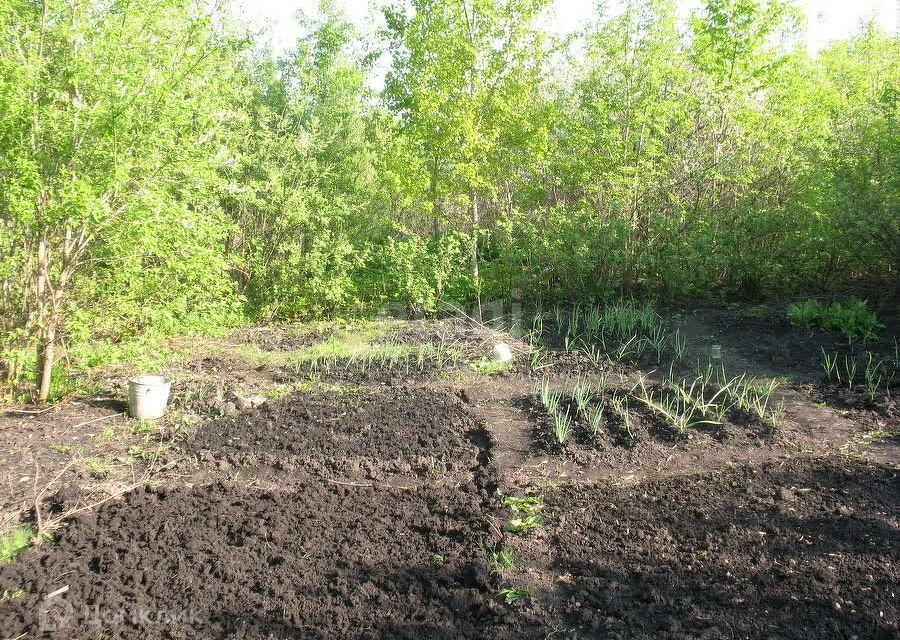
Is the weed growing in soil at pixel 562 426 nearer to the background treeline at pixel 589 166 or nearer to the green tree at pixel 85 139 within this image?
the green tree at pixel 85 139

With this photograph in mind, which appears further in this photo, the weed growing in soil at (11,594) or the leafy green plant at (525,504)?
the leafy green plant at (525,504)

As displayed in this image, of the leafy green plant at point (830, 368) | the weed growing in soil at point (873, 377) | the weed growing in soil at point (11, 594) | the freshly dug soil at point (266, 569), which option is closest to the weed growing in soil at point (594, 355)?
the leafy green plant at point (830, 368)

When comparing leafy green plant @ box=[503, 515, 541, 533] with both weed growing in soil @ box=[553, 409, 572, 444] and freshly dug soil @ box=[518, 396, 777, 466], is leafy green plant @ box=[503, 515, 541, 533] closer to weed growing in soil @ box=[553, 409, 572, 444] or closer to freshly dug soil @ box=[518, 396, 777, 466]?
freshly dug soil @ box=[518, 396, 777, 466]

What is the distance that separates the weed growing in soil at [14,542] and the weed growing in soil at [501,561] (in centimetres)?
→ 211

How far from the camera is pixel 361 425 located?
14.2ft

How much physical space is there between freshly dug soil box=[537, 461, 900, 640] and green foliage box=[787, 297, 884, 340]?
3.24 metres

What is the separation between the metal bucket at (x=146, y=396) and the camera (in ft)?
14.4

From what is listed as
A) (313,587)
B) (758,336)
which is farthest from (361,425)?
(758,336)

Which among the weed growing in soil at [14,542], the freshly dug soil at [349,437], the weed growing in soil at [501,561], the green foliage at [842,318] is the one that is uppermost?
the green foliage at [842,318]

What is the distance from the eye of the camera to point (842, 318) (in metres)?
6.36

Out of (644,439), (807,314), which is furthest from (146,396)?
(807,314)

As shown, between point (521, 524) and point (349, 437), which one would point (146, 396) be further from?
point (521, 524)

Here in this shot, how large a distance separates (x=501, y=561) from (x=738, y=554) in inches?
40.9

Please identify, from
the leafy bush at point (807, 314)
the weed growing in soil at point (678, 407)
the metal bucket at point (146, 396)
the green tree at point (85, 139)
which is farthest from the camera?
the leafy bush at point (807, 314)
